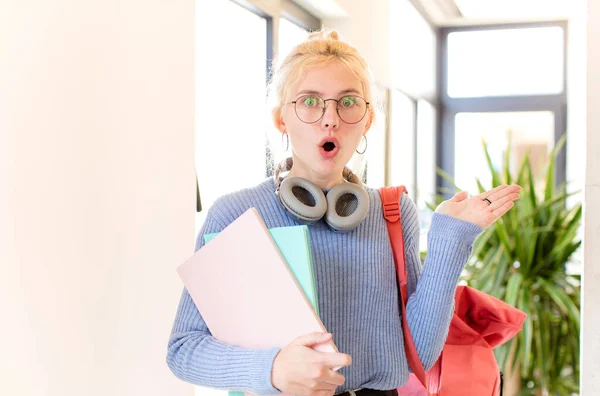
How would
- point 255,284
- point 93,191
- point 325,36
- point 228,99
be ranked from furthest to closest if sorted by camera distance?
point 228,99 < point 93,191 < point 325,36 < point 255,284

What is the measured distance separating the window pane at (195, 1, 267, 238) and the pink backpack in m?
1.12

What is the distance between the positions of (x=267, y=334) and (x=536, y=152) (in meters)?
5.97

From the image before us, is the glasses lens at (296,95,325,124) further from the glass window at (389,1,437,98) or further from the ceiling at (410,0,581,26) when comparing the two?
the ceiling at (410,0,581,26)

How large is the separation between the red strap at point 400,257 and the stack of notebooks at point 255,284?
278 mm

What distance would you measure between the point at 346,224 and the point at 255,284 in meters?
0.20

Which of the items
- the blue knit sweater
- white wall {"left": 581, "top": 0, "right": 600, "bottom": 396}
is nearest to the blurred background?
white wall {"left": 581, "top": 0, "right": 600, "bottom": 396}

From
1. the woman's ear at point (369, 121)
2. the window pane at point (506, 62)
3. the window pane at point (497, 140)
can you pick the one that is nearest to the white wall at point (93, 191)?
Answer: the woman's ear at point (369, 121)

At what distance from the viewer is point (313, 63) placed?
1227 mm

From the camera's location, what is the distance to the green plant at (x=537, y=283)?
150 inches

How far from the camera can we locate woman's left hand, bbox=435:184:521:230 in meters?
1.24

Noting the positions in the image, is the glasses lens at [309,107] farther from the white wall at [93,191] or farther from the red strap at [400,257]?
the white wall at [93,191]

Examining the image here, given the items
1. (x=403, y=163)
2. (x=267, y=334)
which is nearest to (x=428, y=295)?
(x=267, y=334)

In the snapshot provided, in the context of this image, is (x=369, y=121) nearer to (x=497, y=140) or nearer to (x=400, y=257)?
(x=400, y=257)

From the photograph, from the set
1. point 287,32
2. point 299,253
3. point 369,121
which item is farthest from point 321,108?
point 287,32
